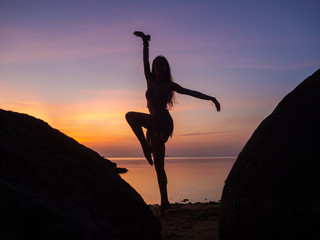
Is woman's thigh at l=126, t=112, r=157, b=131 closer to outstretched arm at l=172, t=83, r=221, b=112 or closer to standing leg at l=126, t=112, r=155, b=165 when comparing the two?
standing leg at l=126, t=112, r=155, b=165

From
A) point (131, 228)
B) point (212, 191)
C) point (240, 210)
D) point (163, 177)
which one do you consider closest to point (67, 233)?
point (131, 228)

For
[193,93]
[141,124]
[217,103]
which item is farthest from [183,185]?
[217,103]

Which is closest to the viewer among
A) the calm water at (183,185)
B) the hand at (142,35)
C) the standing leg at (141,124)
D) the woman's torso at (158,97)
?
the standing leg at (141,124)

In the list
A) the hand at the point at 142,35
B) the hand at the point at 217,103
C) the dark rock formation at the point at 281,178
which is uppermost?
the hand at the point at 142,35

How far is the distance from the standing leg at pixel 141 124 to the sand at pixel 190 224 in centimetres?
115

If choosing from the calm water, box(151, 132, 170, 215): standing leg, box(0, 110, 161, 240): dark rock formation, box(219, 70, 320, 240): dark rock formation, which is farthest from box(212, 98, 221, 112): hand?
the calm water

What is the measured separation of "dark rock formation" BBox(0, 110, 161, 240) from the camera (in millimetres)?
1677

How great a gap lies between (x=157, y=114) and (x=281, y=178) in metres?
3.34

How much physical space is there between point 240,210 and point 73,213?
1.61m

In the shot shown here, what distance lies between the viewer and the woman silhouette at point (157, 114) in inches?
213

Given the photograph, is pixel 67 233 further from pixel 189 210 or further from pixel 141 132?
pixel 189 210

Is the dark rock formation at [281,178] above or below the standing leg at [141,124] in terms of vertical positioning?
below

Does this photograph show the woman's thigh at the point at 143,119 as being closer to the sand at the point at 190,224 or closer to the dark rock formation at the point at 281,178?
the sand at the point at 190,224

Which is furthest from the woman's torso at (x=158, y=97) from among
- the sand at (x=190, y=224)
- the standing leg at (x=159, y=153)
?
the sand at (x=190, y=224)
